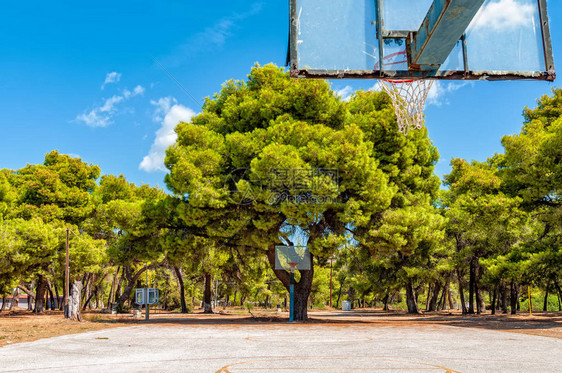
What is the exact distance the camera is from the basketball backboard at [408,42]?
22.0 feet

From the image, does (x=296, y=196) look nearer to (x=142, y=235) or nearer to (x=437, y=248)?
(x=142, y=235)

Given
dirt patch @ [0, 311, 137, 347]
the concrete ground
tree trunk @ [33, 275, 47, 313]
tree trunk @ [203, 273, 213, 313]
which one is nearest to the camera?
the concrete ground

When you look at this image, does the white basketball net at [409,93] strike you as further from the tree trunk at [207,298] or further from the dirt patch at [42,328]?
the tree trunk at [207,298]

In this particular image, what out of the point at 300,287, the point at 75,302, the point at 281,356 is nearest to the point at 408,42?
the point at 281,356

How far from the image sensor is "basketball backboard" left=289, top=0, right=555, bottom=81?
670 cm

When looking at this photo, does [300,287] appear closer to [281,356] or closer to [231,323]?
[231,323]

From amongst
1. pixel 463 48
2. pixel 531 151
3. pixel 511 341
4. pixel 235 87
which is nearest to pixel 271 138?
pixel 235 87

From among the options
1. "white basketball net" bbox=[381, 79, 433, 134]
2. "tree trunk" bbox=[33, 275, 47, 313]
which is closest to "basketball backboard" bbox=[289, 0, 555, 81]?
"white basketball net" bbox=[381, 79, 433, 134]

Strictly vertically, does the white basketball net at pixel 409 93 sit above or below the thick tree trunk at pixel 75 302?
above

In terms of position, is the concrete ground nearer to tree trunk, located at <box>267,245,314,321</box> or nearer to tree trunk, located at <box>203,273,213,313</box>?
tree trunk, located at <box>267,245,314,321</box>

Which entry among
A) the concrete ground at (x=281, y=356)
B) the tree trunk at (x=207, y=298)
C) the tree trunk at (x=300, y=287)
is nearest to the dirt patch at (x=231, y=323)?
the tree trunk at (x=300, y=287)

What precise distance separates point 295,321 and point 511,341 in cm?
1094

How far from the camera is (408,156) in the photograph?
22719mm

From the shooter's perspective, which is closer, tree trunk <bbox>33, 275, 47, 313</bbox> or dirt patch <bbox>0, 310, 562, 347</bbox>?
dirt patch <bbox>0, 310, 562, 347</bbox>
